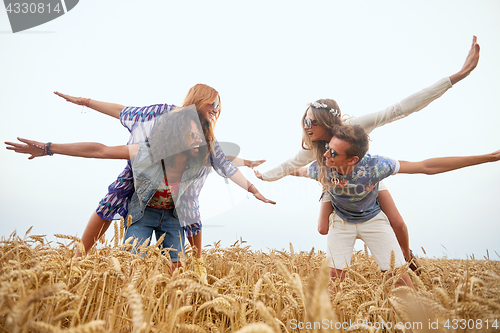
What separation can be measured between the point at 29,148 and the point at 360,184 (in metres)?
3.43

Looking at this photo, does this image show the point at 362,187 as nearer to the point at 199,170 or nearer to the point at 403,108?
the point at 403,108

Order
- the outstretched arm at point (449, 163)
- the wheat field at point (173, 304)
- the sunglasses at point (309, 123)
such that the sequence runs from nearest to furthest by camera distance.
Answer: the wheat field at point (173, 304), the outstretched arm at point (449, 163), the sunglasses at point (309, 123)

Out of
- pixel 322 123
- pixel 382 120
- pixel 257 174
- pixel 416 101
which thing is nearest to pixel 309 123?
pixel 322 123

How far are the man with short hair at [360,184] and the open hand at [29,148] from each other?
9.54ft

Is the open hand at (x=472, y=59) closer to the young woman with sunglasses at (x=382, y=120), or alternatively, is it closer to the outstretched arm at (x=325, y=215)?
the young woman with sunglasses at (x=382, y=120)

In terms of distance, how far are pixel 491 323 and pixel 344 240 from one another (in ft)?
8.03

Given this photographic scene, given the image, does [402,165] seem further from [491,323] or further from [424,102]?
[491,323]

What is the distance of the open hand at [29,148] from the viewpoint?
8.41ft

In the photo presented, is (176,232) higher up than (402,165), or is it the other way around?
(402,165)

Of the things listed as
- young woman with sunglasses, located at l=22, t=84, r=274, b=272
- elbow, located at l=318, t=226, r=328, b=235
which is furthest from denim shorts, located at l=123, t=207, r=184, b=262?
elbow, located at l=318, t=226, r=328, b=235

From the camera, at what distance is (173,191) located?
3436 millimetres

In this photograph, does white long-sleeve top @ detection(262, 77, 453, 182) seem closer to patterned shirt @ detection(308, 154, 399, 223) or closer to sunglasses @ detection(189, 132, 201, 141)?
patterned shirt @ detection(308, 154, 399, 223)

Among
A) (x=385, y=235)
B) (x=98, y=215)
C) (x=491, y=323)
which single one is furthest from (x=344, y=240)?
(x=98, y=215)

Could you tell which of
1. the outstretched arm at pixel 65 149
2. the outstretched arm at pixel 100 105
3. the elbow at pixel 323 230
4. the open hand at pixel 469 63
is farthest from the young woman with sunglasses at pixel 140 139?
the open hand at pixel 469 63
